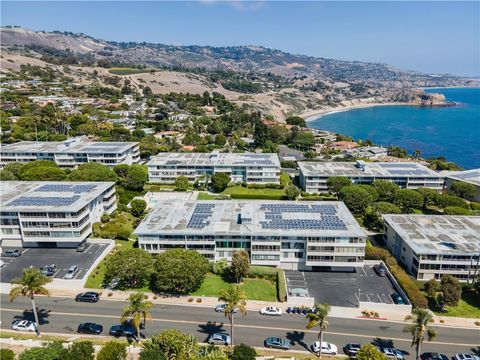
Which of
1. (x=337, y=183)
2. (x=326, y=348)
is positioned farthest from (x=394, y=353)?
(x=337, y=183)

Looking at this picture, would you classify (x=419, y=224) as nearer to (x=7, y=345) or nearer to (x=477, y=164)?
(x=7, y=345)

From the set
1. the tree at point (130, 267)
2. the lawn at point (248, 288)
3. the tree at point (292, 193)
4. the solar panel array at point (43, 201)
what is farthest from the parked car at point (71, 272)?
the tree at point (292, 193)

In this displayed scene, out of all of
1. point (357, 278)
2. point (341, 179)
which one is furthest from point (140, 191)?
point (357, 278)

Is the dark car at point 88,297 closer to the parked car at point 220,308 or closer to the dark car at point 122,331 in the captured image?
the dark car at point 122,331

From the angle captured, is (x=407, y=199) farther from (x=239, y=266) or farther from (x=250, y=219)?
A: (x=239, y=266)

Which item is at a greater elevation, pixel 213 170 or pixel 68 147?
pixel 68 147
